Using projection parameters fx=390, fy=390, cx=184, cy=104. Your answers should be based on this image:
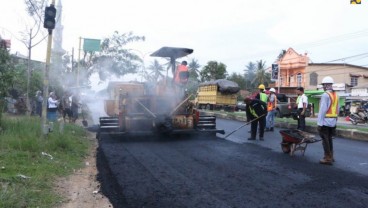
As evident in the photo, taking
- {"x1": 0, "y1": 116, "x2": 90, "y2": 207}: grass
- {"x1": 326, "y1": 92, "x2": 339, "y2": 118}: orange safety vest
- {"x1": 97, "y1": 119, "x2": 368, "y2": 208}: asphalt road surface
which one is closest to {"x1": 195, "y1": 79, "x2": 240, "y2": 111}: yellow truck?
{"x1": 97, "y1": 119, "x2": 368, "y2": 208}: asphalt road surface

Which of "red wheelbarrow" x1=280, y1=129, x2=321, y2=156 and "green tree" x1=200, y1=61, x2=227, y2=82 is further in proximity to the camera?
"green tree" x1=200, y1=61, x2=227, y2=82

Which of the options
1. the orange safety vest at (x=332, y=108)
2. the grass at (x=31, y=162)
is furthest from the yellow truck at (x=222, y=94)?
the orange safety vest at (x=332, y=108)

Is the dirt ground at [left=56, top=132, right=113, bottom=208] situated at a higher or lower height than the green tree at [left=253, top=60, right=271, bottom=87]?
lower

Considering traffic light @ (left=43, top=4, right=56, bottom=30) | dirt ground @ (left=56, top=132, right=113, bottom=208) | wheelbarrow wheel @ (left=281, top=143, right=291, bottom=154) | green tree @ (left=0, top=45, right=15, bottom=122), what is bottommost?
dirt ground @ (left=56, top=132, right=113, bottom=208)

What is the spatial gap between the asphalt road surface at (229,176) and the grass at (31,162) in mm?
701

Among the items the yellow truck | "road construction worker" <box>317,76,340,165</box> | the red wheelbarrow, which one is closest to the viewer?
"road construction worker" <box>317,76,340,165</box>

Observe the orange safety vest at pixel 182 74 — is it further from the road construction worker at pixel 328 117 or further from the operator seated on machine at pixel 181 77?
the road construction worker at pixel 328 117

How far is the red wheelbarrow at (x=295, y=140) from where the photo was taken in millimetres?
8242

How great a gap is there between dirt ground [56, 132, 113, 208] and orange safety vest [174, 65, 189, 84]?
193 inches

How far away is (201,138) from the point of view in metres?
11.7

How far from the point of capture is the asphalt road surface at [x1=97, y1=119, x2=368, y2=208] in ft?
16.5

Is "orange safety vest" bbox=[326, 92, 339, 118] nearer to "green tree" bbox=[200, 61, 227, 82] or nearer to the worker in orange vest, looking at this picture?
the worker in orange vest

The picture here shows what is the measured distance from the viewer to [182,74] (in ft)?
38.3

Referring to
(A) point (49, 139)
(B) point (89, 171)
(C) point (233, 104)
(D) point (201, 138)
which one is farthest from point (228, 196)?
(C) point (233, 104)
